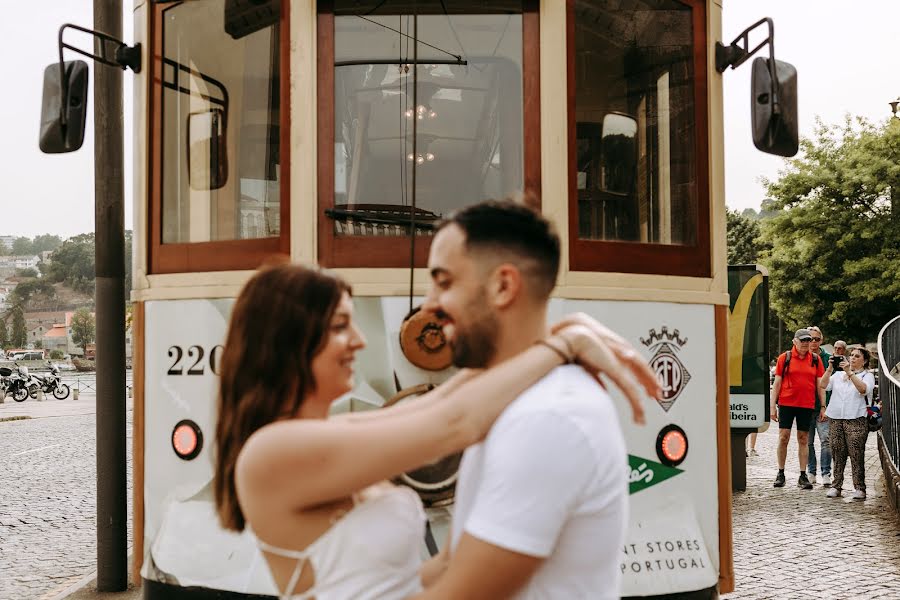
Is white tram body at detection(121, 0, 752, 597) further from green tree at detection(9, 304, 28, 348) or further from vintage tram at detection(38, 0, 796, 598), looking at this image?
green tree at detection(9, 304, 28, 348)

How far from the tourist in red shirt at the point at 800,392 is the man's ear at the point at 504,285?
9.15 m

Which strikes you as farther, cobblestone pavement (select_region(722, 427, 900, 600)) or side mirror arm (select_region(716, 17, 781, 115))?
cobblestone pavement (select_region(722, 427, 900, 600))

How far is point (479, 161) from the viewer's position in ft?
11.8

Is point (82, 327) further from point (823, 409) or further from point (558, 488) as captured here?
point (558, 488)

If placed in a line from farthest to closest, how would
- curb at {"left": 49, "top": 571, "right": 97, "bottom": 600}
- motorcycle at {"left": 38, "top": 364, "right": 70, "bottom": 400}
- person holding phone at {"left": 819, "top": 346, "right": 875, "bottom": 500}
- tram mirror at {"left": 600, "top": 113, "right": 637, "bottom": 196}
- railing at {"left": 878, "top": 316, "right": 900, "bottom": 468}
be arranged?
motorcycle at {"left": 38, "top": 364, "right": 70, "bottom": 400} < person holding phone at {"left": 819, "top": 346, "right": 875, "bottom": 500} < railing at {"left": 878, "top": 316, "right": 900, "bottom": 468} < curb at {"left": 49, "top": 571, "right": 97, "bottom": 600} < tram mirror at {"left": 600, "top": 113, "right": 637, "bottom": 196}

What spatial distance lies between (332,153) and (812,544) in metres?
5.49

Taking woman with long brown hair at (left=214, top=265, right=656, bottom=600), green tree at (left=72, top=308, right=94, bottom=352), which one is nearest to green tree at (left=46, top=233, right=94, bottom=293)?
green tree at (left=72, top=308, right=94, bottom=352)

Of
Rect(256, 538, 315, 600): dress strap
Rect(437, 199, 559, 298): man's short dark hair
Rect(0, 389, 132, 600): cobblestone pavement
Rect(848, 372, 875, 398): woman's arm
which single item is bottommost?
Rect(0, 389, 132, 600): cobblestone pavement

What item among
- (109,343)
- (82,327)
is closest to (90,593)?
(109,343)

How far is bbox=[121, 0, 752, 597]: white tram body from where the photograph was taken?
141 inches

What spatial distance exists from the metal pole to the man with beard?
4216 millimetres

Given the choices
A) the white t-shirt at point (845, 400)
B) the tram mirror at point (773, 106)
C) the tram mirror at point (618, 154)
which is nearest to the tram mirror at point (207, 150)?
the tram mirror at point (618, 154)

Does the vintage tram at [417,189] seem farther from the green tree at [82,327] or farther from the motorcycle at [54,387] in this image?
the green tree at [82,327]

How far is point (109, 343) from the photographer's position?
5.44 metres
